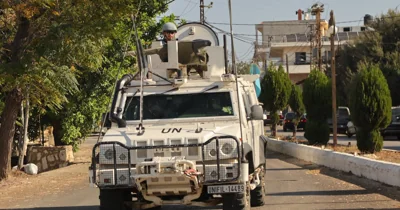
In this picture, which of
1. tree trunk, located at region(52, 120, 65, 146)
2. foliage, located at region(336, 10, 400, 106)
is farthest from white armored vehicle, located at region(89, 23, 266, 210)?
foliage, located at region(336, 10, 400, 106)

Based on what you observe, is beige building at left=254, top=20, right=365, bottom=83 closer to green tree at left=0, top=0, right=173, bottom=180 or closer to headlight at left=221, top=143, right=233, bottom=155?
green tree at left=0, top=0, right=173, bottom=180

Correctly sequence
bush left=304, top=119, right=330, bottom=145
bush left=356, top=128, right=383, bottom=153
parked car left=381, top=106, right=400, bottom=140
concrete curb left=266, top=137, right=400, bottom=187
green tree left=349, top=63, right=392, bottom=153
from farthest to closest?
parked car left=381, top=106, right=400, bottom=140, bush left=304, top=119, right=330, bottom=145, bush left=356, top=128, right=383, bottom=153, green tree left=349, top=63, right=392, bottom=153, concrete curb left=266, top=137, right=400, bottom=187

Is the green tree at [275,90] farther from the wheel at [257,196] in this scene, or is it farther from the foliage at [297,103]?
the wheel at [257,196]

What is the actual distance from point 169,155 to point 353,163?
8431 mm

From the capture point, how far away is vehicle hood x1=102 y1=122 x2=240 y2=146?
8.81 m

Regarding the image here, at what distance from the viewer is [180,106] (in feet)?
33.4

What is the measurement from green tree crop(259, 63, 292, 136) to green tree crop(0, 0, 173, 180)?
16246 millimetres

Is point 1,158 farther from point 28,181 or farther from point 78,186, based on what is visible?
point 78,186

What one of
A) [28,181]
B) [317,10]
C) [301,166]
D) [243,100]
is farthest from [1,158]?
[317,10]

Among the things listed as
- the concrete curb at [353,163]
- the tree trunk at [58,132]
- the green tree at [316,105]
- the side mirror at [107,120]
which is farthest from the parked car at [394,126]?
the side mirror at [107,120]

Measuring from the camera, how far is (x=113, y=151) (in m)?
8.74

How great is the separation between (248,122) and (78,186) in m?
7.29

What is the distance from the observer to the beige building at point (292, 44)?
2677 inches

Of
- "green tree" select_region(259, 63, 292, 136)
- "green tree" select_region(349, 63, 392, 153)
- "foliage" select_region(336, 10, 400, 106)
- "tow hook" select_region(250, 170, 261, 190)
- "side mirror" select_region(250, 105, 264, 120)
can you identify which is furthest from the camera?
"foliage" select_region(336, 10, 400, 106)
